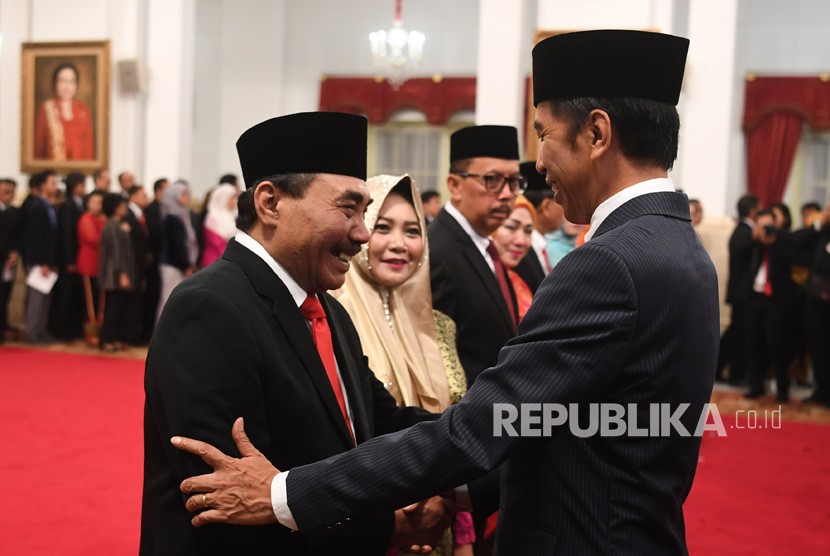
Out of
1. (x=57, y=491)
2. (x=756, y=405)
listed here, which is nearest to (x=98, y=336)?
(x=57, y=491)

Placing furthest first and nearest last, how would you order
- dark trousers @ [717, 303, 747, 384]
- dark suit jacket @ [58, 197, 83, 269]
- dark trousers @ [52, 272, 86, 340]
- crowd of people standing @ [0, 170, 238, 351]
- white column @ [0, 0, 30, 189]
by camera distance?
white column @ [0, 0, 30, 189] < dark trousers @ [52, 272, 86, 340] < dark suit jacket @ [58, 197, 83, 269] < crowd of people standing @ [0, 170, 238, 351] < dark trousers @ [717, 303, 747, 384]

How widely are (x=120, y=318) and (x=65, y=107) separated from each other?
12.8ft

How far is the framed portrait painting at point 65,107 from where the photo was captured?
12375 mm

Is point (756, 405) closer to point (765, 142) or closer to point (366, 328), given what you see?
point (366, 328)

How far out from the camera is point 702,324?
1675 millimetres

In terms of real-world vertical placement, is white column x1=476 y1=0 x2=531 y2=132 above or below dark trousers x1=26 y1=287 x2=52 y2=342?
above

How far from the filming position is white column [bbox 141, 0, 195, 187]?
12297 mm

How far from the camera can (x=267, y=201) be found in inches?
80.9

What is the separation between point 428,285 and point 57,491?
9.48ft

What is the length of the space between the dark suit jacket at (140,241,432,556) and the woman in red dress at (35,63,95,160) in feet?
37.4

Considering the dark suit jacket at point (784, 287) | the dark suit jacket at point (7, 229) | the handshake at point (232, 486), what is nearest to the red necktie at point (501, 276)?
the handshake at point (232, 486)

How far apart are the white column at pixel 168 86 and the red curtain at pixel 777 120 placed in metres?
8.60

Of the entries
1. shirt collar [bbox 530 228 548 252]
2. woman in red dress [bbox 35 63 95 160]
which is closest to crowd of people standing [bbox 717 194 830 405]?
shirt collar [bbox 530 228 548 252]

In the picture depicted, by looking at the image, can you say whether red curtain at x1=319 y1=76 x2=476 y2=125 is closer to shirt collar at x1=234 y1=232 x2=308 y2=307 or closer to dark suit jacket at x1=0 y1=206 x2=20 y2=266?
dark suit jacket at x1=0 y1=206 x2=20 y2=266
